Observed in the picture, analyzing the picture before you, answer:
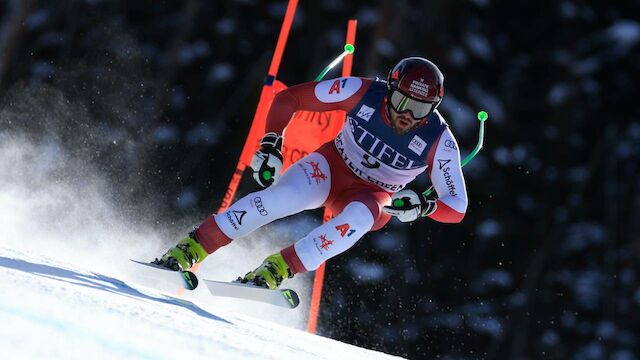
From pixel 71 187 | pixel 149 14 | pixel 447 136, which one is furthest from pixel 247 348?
pixel 149 14

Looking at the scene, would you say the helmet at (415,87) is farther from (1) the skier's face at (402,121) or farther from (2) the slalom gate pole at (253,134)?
(2) the slalom gate pole at (253,134)

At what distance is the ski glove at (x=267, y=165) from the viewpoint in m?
3.29

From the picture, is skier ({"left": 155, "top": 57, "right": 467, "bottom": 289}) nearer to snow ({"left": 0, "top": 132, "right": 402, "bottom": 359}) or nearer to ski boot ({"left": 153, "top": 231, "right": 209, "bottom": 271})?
ski boot ({"left": 153, "top": 231, "right": 209, "bottom": 271})

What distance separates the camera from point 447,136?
3.46 m

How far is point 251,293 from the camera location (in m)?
3.03

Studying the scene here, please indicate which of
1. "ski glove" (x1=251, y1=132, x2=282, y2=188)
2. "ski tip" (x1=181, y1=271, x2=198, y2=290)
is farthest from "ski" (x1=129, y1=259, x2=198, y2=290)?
"ski glove" (x1=251, y1=132, x2=282, y2=188)

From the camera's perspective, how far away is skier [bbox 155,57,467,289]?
125 inches

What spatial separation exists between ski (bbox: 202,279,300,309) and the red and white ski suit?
0.27 metres

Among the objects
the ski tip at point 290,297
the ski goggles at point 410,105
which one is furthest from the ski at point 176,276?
the ski goggles at point 410,105

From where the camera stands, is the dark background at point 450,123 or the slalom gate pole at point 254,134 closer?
the slalom gate pole at point 254,134

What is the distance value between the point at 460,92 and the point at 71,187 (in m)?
3.22

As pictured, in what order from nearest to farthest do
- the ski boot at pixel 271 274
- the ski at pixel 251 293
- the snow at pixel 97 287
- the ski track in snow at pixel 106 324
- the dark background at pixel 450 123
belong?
the ski track in snow at pixel 106 324
the snow at pixel 97 287
the ski at pixel 251 293
the ski boot at pixel 271 274
the dark background at pixel 450 123

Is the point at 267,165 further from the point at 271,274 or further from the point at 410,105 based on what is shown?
the point at 410,105

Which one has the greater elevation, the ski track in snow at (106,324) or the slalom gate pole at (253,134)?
the slalom gate pole at (253,134)
